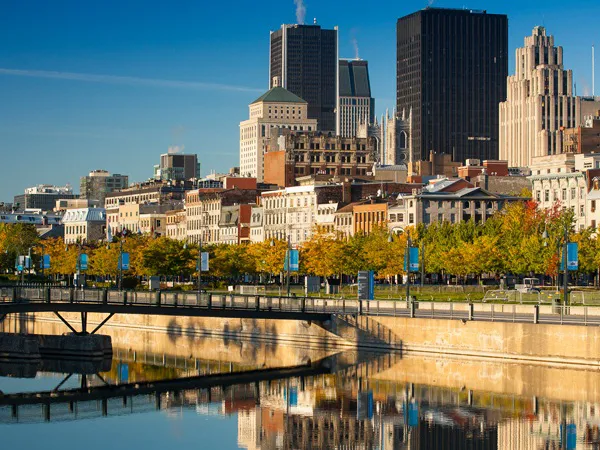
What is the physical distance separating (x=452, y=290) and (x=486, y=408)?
5604 cm

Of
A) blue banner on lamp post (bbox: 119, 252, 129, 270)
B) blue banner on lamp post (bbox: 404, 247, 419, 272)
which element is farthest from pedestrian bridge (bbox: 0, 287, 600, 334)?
blue banner on lamp post (bbox: 119, 252, 129, 270)

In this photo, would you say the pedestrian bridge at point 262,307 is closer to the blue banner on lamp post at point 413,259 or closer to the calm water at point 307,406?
the calm water at point 307,406

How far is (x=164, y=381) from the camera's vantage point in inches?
3255

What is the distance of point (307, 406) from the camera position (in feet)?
238

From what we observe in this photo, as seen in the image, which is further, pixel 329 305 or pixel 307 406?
pixel 329 305

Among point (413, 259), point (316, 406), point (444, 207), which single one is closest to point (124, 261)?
point (413, 259)

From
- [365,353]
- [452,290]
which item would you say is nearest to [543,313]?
[365,353]

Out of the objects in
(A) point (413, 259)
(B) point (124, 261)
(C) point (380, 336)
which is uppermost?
(B) point (124, 261)

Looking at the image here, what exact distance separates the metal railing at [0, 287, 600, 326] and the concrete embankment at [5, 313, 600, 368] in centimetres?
93

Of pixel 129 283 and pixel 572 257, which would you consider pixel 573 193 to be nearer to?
pixel 129 283

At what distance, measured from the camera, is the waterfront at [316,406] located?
63.9m

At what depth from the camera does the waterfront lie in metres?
63.9

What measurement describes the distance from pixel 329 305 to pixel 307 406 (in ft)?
84.2

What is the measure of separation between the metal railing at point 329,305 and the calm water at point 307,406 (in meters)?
4.25
